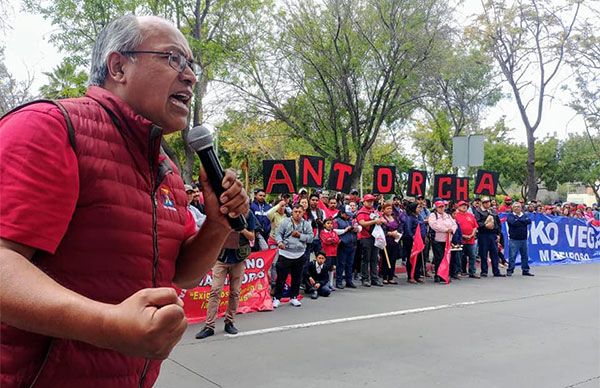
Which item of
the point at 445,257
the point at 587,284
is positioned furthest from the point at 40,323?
the point at 587,284

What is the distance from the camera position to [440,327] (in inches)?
259

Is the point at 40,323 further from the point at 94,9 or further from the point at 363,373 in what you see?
the point at 94,9

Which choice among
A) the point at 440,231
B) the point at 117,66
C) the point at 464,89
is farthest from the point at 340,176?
the point at 464,89

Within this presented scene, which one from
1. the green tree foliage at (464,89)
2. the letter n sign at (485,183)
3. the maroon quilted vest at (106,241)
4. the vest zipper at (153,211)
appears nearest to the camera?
the maroon quilted vest at (106,241)

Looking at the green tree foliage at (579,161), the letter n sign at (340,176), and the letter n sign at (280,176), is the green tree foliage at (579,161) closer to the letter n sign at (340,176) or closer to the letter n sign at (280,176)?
the letter n sign at (340,176)

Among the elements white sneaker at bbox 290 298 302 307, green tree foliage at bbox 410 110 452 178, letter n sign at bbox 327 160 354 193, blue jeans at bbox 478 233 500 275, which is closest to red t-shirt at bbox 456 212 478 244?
blue jeans at bbox 478 233 500 275

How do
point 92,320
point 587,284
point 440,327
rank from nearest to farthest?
1. point 92,320
2. point 440,327
3. point 587,284

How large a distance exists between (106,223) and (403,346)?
5023 mm

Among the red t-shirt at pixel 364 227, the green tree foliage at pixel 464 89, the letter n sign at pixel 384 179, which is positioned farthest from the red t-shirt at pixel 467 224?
the green tree foliage at pixel 464 89

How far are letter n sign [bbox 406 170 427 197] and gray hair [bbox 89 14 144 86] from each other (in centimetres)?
1156

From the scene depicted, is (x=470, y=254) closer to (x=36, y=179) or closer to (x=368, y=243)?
(x=368, y=243)

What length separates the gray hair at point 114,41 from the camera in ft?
4.57

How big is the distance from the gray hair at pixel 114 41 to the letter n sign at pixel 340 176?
966 cm

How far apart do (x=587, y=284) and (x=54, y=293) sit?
40.1ft
